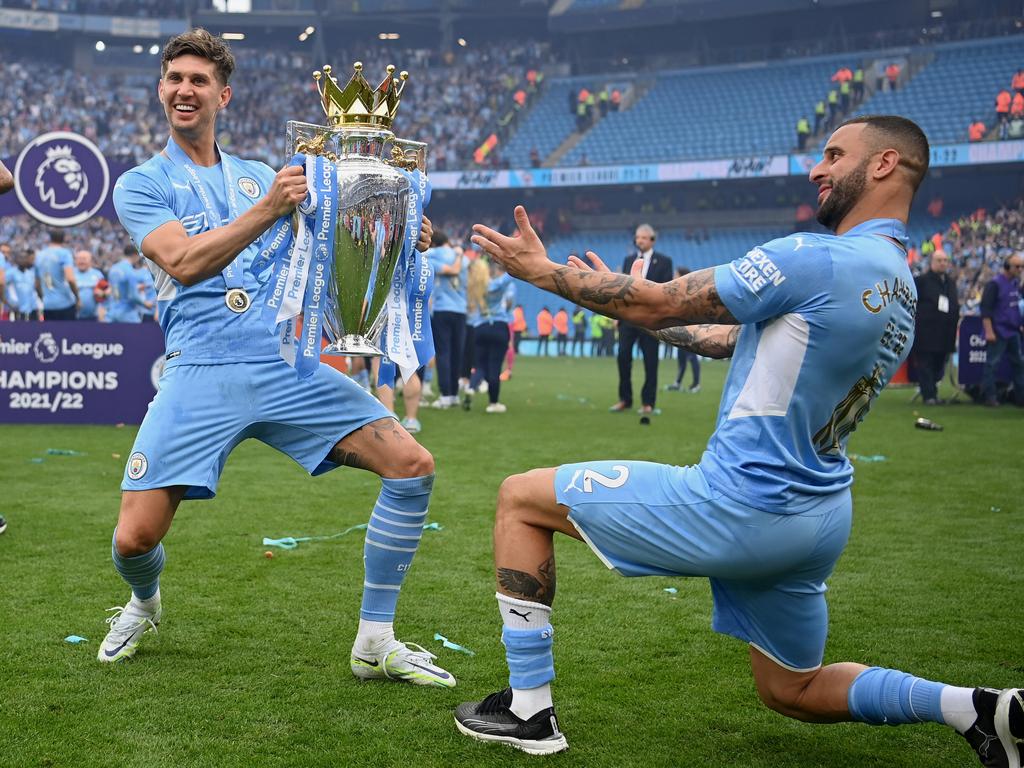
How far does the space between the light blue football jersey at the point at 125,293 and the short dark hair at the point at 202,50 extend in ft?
33.8

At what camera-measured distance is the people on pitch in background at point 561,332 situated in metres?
34.5

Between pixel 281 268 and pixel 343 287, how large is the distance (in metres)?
0.21

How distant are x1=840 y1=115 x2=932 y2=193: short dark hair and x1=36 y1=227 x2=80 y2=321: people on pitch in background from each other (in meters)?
12.0

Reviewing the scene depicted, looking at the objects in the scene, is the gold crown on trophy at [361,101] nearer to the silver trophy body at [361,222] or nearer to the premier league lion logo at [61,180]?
the silver trophy body at [361,222]

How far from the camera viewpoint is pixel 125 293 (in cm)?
1370

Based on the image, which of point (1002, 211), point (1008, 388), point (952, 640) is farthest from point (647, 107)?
point (952, 640)

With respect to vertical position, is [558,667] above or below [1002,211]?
below

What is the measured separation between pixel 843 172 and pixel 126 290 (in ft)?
40.3

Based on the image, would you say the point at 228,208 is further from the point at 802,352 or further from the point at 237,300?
the point at 802,352

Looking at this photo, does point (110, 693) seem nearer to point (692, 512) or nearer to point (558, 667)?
point (558, 667)

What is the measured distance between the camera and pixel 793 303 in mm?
2734

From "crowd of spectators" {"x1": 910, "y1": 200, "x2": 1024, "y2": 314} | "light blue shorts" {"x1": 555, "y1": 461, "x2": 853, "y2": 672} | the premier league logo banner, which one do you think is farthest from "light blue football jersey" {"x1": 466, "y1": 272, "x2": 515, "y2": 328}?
"crowd of spectators" {"x1": 910, "y1": 200, "x2": 1024, "y2": 314}

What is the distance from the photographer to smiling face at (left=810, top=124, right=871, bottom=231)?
2.90 metres

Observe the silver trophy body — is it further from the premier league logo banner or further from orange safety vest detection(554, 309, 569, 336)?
orange safety vest detection(554, 309, 569, 336)
